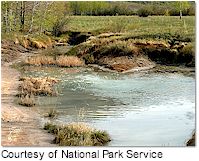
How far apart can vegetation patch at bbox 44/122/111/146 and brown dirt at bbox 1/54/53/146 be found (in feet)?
0.56

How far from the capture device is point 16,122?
9.60 meters

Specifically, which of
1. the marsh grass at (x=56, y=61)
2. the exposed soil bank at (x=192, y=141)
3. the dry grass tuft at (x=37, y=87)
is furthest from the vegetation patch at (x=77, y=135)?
the marsh grass at (x=56, y=61)

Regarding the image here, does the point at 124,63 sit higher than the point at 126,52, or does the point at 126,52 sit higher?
the point at 126,52

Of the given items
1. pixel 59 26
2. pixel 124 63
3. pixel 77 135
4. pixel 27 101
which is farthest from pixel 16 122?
pixel 124 63

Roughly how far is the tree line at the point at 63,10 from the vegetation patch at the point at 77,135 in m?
2.23

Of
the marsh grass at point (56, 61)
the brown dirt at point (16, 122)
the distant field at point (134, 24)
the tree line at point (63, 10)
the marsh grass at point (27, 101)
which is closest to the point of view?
the brown dirt at point (16, 122)

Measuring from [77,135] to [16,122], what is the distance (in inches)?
53.3

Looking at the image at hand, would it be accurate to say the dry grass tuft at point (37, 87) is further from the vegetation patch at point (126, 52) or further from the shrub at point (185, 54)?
the shrub at point (185, 54)

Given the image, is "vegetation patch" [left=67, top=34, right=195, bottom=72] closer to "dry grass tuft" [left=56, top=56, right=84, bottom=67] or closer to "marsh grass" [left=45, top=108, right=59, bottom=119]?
"dry grass tuft" [left=56, top=56, right=84, bottom=67]

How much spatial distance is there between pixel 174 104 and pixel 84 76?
2633 millimetres

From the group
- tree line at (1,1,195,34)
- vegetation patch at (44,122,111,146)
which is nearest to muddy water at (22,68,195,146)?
vegetation patch at (44,122,111,146)

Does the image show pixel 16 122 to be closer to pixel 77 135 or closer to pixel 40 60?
pixel 77 135

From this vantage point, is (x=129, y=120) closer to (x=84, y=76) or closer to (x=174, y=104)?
(x=174, y=104)

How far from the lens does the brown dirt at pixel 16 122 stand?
28.6ft
